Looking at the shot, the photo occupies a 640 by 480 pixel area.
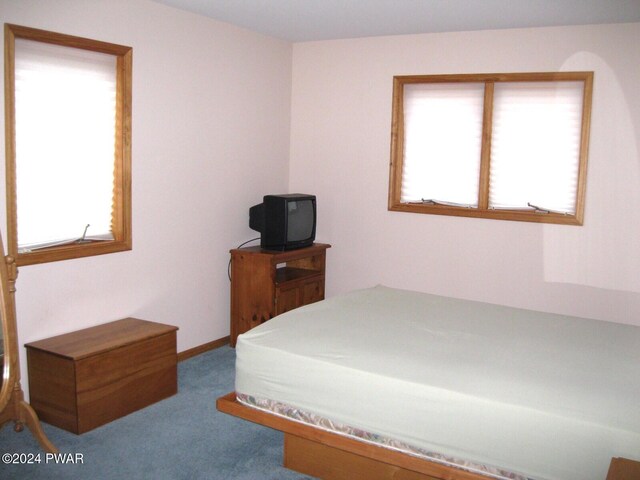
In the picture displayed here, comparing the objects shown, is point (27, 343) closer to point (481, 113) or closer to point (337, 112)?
point (337, 112)

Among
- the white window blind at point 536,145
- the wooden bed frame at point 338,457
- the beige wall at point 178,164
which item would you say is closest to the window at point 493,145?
the white window blind at point 536,145

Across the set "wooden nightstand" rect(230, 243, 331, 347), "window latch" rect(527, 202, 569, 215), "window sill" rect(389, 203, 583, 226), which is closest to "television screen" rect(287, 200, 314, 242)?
"wooden nightstand" rect(230, 243, 331, 347)

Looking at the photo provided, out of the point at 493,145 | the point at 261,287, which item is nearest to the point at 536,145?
the point at 493,145

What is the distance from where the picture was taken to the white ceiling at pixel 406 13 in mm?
4078

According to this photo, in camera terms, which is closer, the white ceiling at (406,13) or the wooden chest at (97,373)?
the wooden chest at (97,373)

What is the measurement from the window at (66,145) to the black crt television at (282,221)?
3.97 ft

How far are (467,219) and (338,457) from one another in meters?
2.74

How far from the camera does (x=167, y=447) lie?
10.8 feet

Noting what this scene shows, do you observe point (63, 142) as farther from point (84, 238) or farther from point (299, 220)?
point (299, 220)

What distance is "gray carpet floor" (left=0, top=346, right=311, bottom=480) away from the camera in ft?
9.94

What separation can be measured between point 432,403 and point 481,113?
315cm

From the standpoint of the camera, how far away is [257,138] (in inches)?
213

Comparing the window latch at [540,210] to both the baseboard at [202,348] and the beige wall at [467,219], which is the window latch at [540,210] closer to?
the beige wall at [467,219]

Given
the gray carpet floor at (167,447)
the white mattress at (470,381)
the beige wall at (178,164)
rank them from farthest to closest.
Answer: the beige wall at (178,164) → the gray carpet floor at (167,447) → the white mattress at (470,381)
